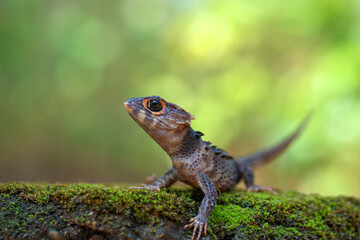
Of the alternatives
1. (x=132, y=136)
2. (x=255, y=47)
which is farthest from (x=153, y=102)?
(x=132, y=136)

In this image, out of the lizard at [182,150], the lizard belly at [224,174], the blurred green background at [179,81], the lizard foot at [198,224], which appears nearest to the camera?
the lizard foot at [198,224]

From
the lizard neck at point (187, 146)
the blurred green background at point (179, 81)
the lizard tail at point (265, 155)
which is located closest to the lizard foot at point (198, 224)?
the lizard neck at point (187, 146)

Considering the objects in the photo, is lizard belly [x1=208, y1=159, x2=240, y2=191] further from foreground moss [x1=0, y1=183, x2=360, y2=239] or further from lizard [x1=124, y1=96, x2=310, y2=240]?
foreground moss [x1=0, y1=183, x2=360, y2=239]

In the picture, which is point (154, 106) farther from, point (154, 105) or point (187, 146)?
point (187, 146)

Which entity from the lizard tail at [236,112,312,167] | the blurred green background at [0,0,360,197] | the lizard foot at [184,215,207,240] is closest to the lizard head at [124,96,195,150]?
the lizard foot at [184,215,207,240]

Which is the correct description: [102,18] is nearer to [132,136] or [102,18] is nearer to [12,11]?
[12,11]

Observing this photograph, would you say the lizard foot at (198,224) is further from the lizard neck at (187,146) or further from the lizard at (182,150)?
the lizard neck at (187,146)
